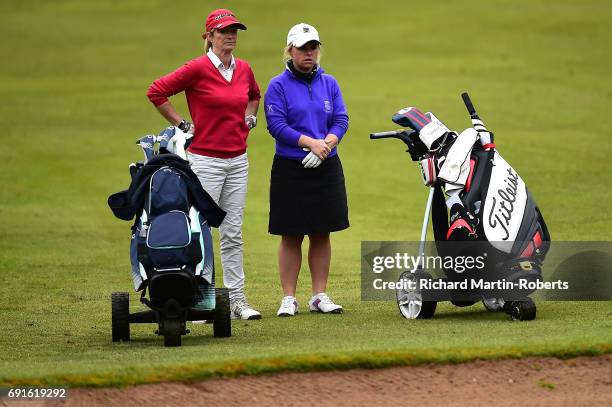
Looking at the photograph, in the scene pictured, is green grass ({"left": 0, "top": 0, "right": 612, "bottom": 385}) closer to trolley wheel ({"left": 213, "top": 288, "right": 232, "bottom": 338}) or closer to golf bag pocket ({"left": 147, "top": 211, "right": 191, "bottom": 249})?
trolley wheel ({"left": 213, "top": 288, "right": 232, "bottom": 338})

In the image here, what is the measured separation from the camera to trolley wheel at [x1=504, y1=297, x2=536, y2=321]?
9383 mm

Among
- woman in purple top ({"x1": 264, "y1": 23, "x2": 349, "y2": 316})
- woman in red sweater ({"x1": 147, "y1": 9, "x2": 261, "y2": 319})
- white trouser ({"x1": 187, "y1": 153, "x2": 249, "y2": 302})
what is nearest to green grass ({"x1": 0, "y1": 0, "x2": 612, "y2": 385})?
white trouser ({"x1": 187, "y1": 153, "x2": 249, "y2": 302})

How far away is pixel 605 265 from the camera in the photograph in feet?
36.9

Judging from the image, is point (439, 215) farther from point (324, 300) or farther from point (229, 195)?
point (229, 195)

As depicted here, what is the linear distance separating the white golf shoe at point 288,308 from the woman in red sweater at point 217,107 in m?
0.20

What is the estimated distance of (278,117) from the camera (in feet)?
33.5

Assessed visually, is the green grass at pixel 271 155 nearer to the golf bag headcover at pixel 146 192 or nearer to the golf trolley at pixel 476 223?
the golf trolley at pixel 476 223

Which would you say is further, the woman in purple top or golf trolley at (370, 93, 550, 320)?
the woman in purple top

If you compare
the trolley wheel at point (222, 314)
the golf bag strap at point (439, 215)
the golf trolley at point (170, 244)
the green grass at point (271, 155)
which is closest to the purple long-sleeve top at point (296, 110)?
the golf bag strap at point (439, 215)

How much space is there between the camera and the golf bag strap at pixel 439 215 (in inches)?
399

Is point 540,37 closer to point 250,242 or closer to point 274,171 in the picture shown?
point 250,242

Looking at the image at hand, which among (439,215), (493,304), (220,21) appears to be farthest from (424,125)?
(220,21)

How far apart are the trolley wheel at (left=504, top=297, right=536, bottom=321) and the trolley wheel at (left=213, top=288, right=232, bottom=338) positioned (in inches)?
79.5

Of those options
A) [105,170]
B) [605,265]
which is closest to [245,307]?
[605,265]
